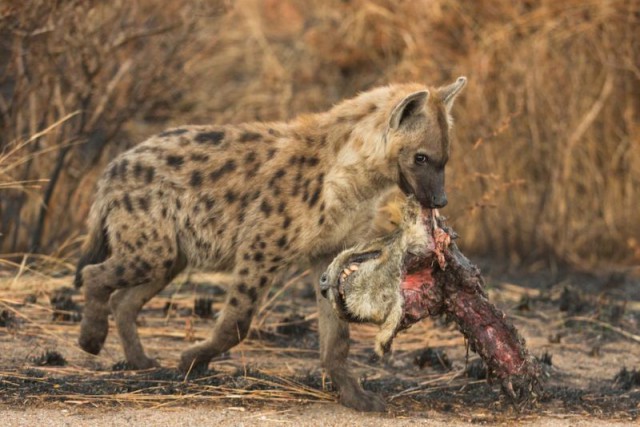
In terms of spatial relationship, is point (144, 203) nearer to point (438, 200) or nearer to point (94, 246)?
point (94, 246)

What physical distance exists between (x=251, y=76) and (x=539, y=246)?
3.07 m

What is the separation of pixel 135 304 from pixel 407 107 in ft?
5.18

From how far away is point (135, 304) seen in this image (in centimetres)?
515

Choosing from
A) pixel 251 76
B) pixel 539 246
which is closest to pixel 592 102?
pixel 539 246

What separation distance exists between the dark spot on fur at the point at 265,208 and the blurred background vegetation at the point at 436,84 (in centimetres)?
218

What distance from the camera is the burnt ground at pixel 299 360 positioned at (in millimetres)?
4438

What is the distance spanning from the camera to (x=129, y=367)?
4.98 metres

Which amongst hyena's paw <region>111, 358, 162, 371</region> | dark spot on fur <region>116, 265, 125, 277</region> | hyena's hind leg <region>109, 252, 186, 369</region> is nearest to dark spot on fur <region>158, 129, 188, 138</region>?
hyena's hind leg <region>109, 252, 186, 369</region>

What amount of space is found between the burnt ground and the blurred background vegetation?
865 mm

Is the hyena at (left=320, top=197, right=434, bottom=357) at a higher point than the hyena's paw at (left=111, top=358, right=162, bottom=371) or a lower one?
higher

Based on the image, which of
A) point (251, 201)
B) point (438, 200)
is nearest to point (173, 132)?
point (251, 201)

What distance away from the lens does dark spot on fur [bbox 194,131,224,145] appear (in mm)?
5211

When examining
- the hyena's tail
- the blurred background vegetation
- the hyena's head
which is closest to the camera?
the hyena's head

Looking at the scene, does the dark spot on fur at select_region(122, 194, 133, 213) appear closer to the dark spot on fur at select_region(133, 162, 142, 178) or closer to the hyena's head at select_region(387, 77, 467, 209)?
the dark spot on fur at select_region(133, 162, 142, 178)
